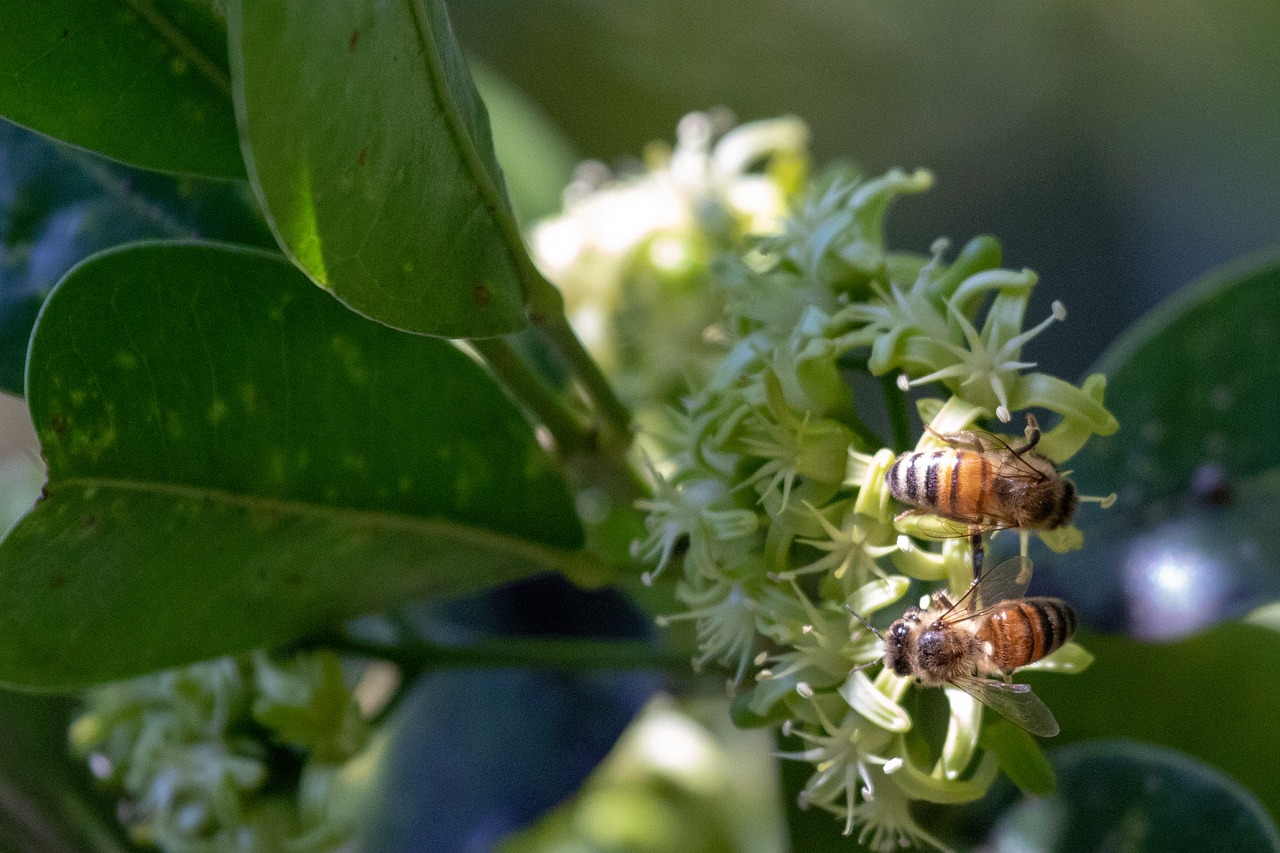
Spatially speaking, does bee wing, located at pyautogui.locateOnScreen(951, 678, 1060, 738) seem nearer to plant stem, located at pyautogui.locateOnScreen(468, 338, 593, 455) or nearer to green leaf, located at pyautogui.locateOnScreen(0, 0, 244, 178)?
plant stem, located at pyautogui.locateOnScreen(468, 338, 593, 455)

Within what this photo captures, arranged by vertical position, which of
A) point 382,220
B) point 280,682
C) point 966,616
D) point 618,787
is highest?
point 382,220

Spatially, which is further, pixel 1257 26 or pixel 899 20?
pixel 899 20

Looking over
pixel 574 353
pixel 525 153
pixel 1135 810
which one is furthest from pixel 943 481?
pixel 525 153

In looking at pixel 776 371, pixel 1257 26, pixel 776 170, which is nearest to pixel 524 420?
pixel 776 371

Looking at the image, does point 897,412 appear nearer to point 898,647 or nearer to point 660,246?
point 898,647

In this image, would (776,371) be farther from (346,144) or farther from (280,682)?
(280,682)
